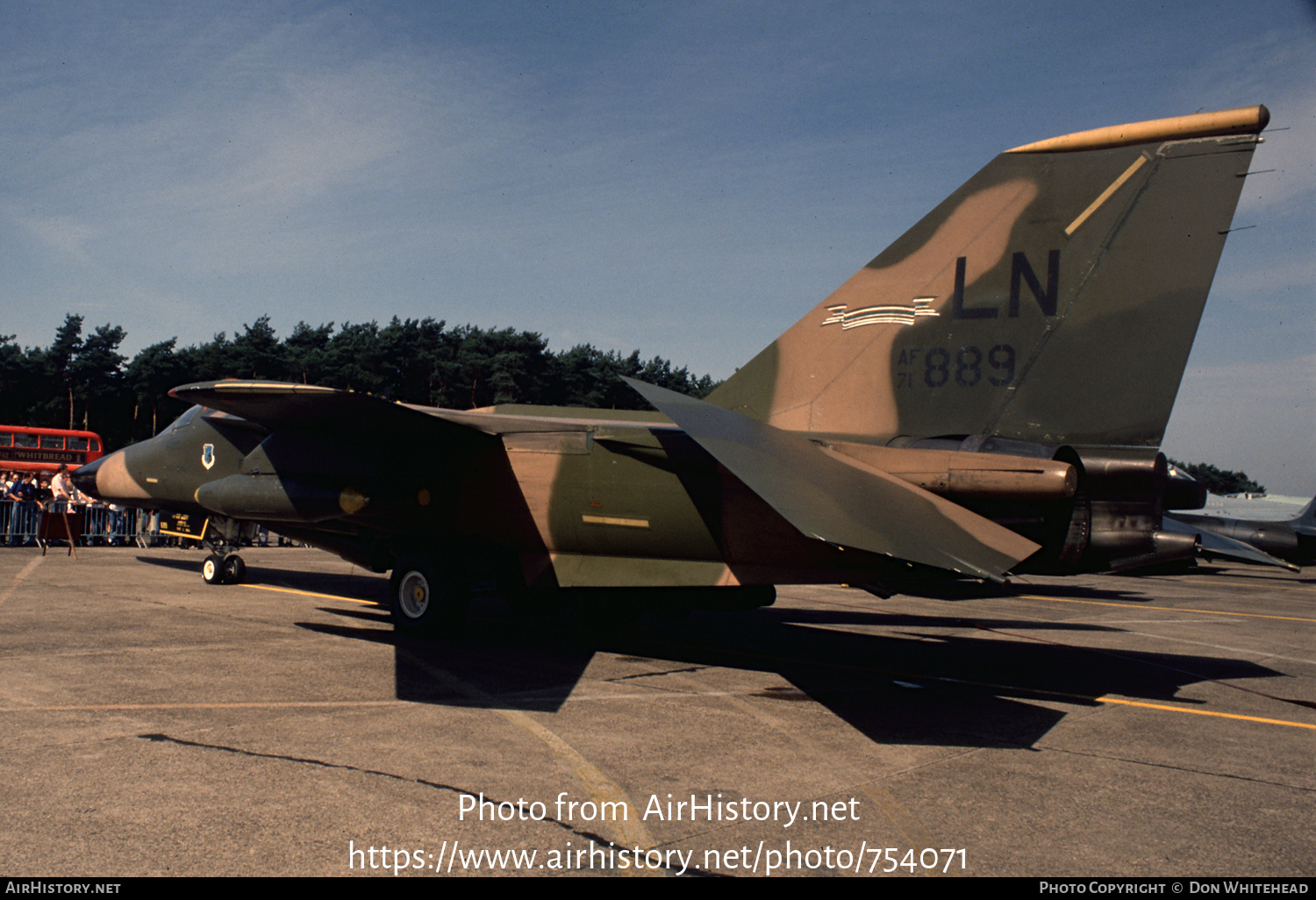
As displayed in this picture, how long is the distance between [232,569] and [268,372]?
53.4 meters

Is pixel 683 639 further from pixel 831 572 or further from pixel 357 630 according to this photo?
pixel 357 630

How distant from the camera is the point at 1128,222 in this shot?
8156 millimetres

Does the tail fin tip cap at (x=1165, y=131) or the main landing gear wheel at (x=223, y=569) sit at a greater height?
the tail fin tip cap at (x=1165, y=131)

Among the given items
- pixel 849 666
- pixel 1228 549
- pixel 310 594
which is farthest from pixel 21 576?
pixel 1228 549

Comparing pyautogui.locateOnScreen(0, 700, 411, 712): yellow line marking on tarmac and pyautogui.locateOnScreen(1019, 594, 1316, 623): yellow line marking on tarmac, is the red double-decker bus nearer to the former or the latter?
pyautogui.locateOnScreen(0, 700, 411, 712): yellow line marking on tarmac

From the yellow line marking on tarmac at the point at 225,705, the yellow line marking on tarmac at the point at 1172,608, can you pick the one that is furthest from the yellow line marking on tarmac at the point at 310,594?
the yellow line marking on tarmac at the point at 1172,608

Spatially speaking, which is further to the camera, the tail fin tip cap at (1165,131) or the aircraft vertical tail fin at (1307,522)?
the aircraft vertical tail fin at (1307,522)

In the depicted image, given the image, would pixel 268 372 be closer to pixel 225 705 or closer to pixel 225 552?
pixel 225 552

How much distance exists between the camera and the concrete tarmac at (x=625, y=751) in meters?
4.24

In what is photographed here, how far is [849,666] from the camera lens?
9781 mm

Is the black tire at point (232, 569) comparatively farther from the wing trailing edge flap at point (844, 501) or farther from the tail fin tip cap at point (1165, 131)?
the tail fin tip cap at point (1165, 131)

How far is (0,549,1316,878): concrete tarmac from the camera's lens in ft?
13.9

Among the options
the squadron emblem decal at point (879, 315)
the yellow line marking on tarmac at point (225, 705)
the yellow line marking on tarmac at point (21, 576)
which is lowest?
the yellow line marking on tarmac at point (21, 576)

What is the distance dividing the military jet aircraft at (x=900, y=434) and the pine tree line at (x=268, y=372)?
4936 cm
